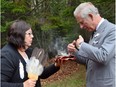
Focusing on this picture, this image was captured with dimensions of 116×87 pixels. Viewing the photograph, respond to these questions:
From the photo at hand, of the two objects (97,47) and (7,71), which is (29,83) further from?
(97,47)

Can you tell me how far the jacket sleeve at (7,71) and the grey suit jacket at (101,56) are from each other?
721 millimetres

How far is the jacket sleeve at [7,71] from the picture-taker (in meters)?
3.14

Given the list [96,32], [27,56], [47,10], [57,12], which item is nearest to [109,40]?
[96,32]

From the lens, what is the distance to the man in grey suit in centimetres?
312

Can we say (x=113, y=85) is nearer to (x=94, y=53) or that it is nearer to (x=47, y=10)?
(x=94, y=53)

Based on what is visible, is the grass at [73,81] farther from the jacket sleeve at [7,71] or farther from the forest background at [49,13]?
the jacket sleeve at [7,71]

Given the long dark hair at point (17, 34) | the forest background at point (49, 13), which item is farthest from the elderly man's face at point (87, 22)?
the forest background at point (49, 13)

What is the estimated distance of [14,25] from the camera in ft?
10.8

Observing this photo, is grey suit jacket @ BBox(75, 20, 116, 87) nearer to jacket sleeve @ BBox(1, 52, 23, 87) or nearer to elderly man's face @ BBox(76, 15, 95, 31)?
elderly man's face @ BBox(76, 15, 95, 31)

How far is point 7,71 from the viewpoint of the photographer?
3.15m

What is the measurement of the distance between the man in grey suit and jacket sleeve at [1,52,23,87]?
64 cm

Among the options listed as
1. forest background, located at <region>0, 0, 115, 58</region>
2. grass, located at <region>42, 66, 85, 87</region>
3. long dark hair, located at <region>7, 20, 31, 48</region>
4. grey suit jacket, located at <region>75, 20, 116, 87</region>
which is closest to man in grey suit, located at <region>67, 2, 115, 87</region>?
grey suit jacket, located at <region>75, 20, 116, 87</region>

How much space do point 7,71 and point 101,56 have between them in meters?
0.99

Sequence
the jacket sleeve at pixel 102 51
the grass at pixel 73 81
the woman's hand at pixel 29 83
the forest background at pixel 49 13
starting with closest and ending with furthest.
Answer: the jacket sleeve at pixel 102 51 < the woman's hand at pixel 29 83 < the forest background at pixel 49 13 < the grass at pixel 73 81
